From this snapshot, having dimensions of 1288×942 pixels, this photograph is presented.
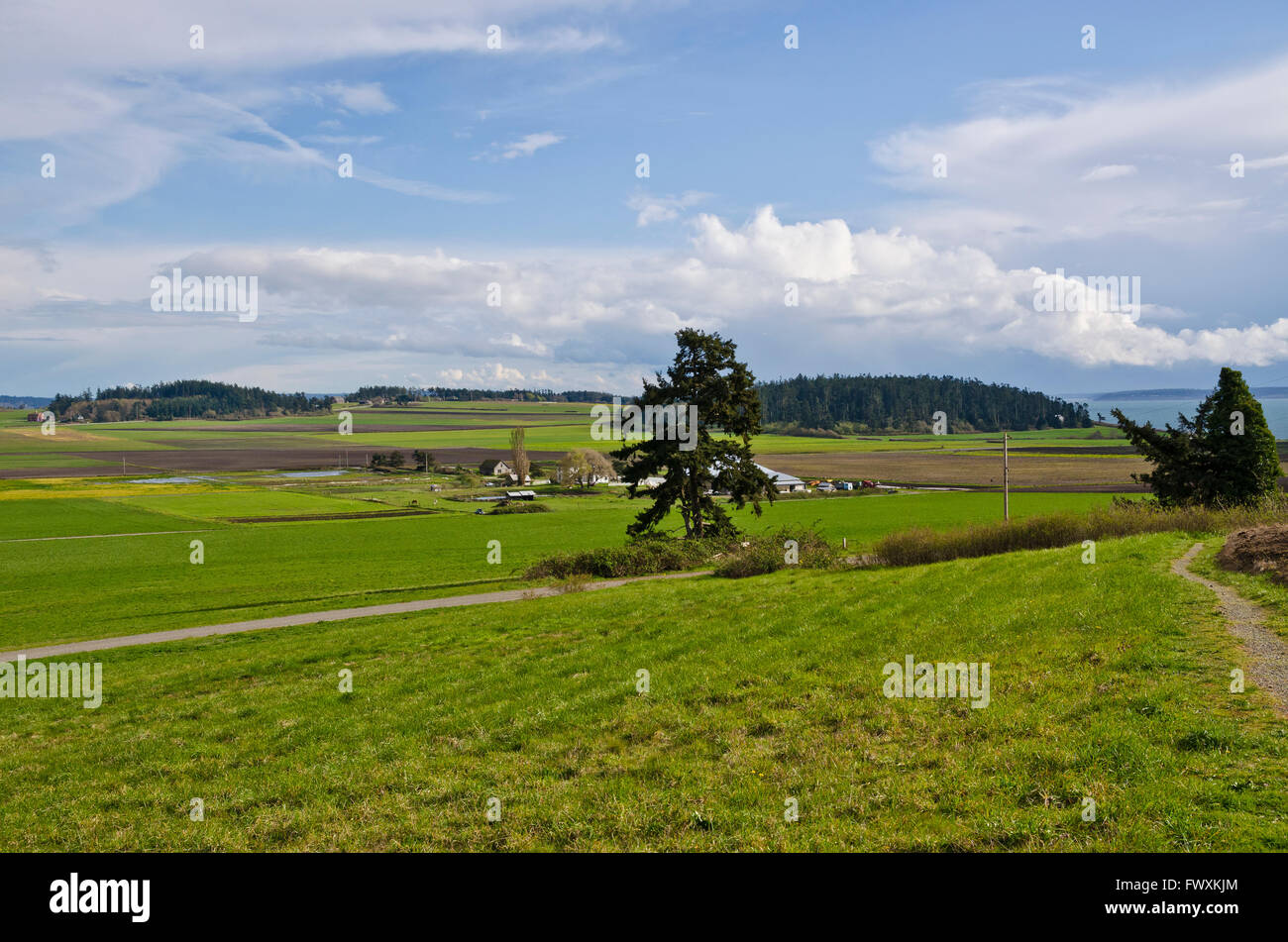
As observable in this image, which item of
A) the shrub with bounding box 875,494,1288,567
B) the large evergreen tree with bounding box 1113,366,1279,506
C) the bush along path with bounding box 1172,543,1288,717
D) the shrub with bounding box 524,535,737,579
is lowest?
the shrub with bounding box 524,535,737,579

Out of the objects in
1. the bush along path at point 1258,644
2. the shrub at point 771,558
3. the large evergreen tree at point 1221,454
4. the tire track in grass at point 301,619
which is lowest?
the tire track in grass at point 301,619

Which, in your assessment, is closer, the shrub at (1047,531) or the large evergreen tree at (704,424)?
the shrub at (1047,531)

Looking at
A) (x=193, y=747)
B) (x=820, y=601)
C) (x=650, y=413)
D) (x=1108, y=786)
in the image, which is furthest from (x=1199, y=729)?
(x=650, y=413)

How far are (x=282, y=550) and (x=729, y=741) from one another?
Result: 2453 inches

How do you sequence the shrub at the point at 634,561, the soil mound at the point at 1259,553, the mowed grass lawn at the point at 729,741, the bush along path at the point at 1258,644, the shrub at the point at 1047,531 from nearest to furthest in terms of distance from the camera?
the mowed grass lawn at the point at 729,741, the bush along path at the point at 1258,644, the soil mound at the point at 1259,553, the shrub at the point at 1047,531, the shrub at the point at 634,561

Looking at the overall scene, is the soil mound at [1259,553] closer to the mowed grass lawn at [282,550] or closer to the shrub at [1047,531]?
the shrub at [1047,531]

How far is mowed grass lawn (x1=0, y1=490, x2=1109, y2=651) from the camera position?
3853cm

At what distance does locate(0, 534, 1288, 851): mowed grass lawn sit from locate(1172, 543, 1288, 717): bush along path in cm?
32

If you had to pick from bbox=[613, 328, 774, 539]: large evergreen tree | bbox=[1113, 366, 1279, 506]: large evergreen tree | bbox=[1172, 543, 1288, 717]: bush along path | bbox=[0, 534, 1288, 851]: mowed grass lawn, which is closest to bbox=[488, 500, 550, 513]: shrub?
bbox=[613, 328, 774, 539]: large evergreen tree

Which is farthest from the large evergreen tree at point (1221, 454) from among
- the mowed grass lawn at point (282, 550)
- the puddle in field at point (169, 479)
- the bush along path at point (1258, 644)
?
the puddle in field at point (169, 479)

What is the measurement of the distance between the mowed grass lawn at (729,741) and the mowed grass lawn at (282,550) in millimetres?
19187

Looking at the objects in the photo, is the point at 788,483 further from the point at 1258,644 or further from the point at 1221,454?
the point at 1258,644

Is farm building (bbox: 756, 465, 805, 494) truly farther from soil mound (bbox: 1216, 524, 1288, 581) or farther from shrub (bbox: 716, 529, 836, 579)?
soil mound (bbox: 1216, 524, 1288, 581)

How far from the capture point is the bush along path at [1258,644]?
393 inches
